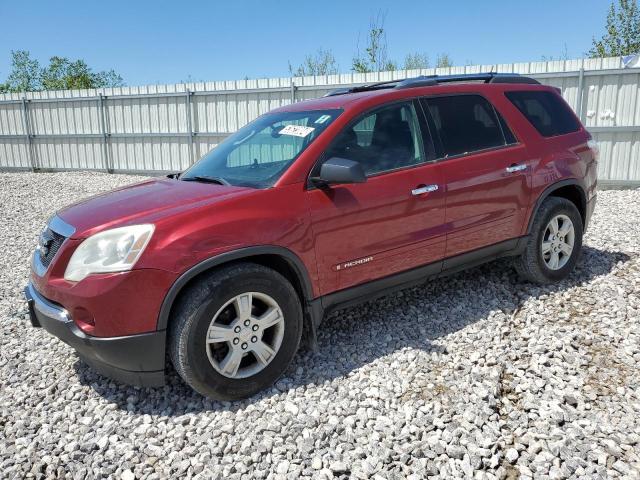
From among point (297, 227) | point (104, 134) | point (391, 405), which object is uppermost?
point (104, 134)

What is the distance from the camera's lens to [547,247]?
15.5 feet

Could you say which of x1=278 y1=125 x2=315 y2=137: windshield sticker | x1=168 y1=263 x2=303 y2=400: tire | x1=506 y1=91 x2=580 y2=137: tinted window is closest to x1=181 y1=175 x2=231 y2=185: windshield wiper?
x1=278 y1=125 x2=315 y2=137: windshield sticker

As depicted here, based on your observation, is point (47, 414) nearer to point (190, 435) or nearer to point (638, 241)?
point (190, 435)

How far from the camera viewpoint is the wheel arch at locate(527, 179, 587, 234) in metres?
4.50

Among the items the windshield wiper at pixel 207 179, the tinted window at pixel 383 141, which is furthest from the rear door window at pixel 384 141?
the windshield wiper at pixel 207 179

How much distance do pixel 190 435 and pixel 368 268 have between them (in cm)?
153

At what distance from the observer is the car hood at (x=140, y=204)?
2943 mm

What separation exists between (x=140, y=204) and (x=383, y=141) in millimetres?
1709

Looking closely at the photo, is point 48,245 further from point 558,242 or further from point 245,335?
point 558,242

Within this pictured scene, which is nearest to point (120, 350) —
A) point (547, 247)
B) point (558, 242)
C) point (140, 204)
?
point (140, 204)

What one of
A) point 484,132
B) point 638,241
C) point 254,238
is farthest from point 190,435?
point 638,241

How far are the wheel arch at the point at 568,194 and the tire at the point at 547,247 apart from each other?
73 mm

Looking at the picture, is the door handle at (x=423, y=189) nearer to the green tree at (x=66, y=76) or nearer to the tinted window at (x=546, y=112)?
the tinted window at (x=546, y=112)

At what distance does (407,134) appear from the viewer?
3828 mm
